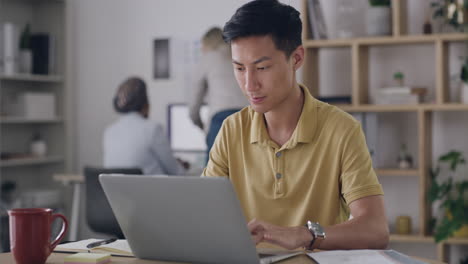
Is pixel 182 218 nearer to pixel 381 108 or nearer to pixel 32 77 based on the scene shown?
pixel 381 108

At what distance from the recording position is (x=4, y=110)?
167 inches

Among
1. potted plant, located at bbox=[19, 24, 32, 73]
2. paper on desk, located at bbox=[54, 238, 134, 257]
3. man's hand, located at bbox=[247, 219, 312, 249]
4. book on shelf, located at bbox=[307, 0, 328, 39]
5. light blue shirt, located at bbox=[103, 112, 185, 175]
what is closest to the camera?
man's hand, located at bbox=[247, 219, 312, 249]

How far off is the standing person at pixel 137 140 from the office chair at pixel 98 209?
19 cm

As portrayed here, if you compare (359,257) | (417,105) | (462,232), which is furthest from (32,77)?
(359,257)

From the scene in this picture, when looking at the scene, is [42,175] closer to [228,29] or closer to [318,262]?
[228,29]

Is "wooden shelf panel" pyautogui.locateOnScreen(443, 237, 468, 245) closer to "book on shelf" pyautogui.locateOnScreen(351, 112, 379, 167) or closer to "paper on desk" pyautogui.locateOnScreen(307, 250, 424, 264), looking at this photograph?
"book on shelf" pyautogui.locateOnScreen(351, 112, 379, 167)

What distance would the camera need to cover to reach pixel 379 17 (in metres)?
3.42

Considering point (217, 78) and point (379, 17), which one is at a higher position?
point (379, 17)

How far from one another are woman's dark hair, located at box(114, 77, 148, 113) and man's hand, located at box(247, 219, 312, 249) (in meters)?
2.08

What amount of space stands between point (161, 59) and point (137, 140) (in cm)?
115

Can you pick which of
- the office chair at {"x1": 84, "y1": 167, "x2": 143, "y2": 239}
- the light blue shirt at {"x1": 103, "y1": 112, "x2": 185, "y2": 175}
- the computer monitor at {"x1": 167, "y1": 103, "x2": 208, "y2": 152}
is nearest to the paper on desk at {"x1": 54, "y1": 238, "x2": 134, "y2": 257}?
the office chair at {"x1": 84, "y1": 167, "x2": 143, "y2": 239}

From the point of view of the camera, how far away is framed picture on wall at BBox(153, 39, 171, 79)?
4.22m

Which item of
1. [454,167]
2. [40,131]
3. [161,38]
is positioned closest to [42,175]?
[40,131]

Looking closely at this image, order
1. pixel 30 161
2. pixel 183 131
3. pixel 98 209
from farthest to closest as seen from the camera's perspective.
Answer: pixel 30 161, pixel 183 131, pixel 98 209
